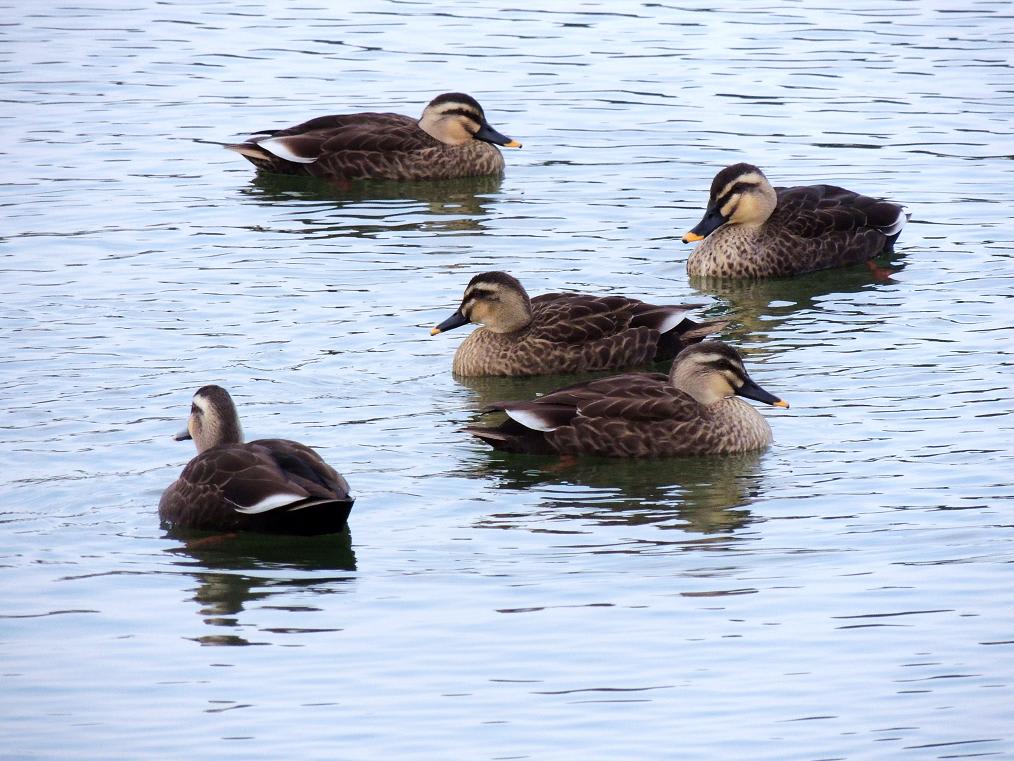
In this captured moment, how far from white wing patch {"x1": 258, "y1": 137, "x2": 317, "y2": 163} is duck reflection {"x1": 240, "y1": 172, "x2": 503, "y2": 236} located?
32 centimetres

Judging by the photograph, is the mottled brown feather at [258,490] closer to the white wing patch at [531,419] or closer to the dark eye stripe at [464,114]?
the white wing patch at [531,419]

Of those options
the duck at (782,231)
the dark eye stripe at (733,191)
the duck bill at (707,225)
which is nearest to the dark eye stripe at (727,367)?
the duck bill at (707,225)

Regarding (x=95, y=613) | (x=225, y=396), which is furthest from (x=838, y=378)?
(x=95, y=613)

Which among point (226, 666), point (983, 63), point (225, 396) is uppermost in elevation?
point (983, 63)

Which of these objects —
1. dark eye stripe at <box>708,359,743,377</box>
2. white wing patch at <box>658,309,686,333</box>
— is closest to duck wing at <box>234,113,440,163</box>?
white wing patch at <box>658,309,686,333</box>

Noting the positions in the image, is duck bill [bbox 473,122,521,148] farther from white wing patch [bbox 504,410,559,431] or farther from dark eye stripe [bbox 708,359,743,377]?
white wing patch [bbox 504,410,559,431]

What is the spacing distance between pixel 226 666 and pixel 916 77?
16407 mm

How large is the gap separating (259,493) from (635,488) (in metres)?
2.49

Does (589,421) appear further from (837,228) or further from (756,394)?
(837,228)

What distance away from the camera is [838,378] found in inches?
562

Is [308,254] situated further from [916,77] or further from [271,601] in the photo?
[916,77]

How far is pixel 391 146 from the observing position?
21141 mm

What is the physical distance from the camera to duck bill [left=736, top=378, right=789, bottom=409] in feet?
42.4

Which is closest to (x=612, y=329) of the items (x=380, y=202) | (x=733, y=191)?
(x=733, y=191)
